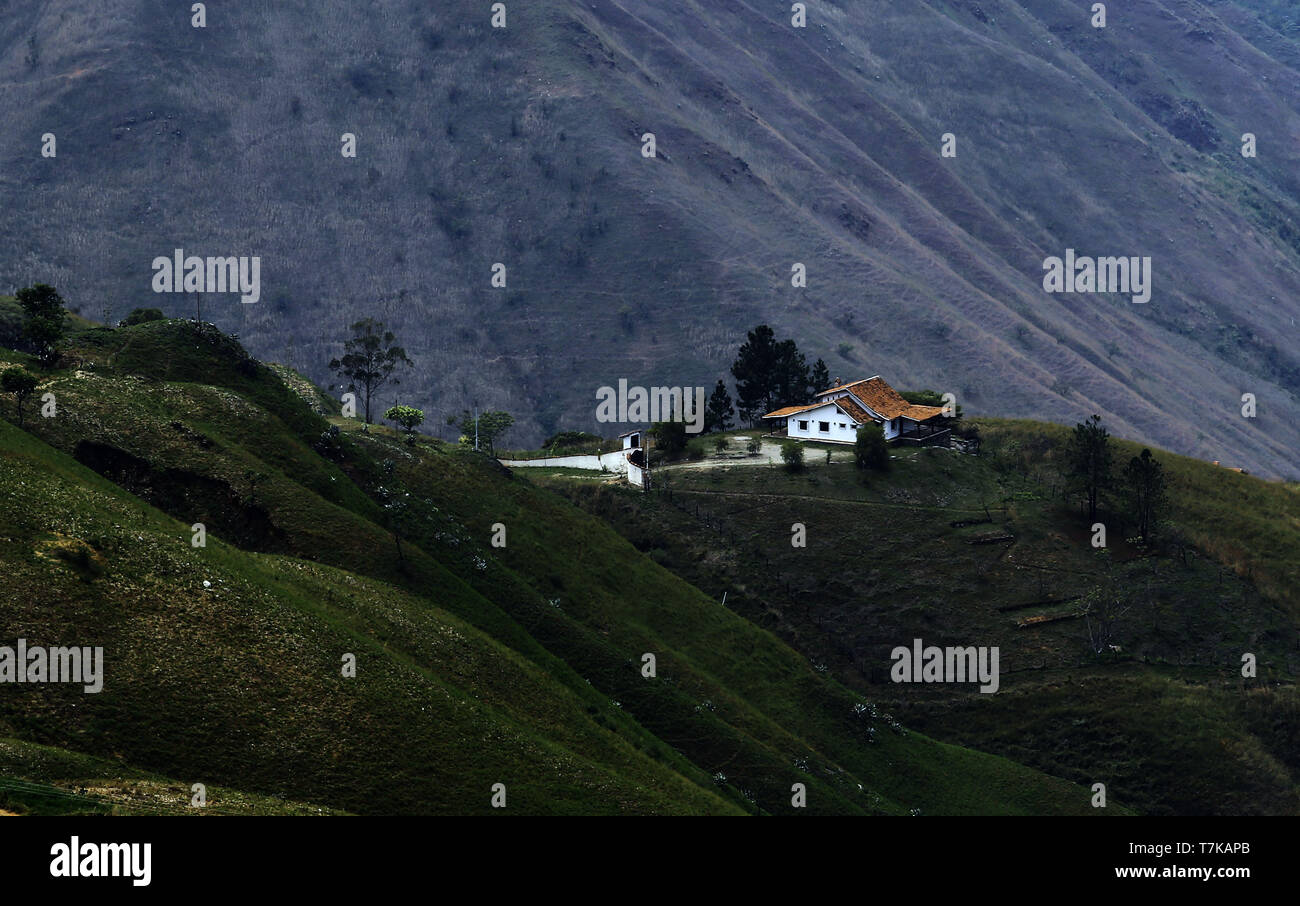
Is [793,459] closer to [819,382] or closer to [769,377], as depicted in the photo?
[769,377]

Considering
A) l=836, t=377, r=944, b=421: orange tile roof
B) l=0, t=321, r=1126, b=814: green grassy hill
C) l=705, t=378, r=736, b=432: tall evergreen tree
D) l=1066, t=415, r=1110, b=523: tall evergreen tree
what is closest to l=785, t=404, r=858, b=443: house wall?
l=836, t=377, r=944, b=421: orange tile roof

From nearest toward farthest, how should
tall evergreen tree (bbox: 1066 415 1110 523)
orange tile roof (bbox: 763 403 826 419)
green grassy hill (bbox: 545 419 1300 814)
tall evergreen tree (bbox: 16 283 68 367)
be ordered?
tall evergreen tree (bbox: 16 283 68 367), green grassy hill (bbox: 545 419 1300 814), tall evergreen tree (bbox: 1066 415 1110 523), orange tile roof (bbox: 763 403 826 419)

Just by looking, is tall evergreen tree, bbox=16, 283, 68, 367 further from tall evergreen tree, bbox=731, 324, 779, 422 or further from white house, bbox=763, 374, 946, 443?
tall evergreen tree, bbox=731, 324, 779, 422

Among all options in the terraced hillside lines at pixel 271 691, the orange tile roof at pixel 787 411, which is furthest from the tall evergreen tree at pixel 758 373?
the terraced hillside lines at pixel 271 691

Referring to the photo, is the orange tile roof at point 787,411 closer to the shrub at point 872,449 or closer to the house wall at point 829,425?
the house wall at point 829,425

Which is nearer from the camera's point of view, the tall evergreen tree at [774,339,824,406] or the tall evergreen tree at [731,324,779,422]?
the tall evergreen tree at [731,324,779,422]

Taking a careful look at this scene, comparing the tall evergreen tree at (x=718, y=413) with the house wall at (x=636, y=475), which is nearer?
the house wall at (x=636, y=475)
